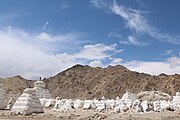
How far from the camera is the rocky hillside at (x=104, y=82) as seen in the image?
99.3 m

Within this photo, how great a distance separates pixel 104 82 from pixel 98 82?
3364 mm

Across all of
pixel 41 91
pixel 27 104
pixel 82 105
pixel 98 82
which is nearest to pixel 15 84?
pixel 98 82

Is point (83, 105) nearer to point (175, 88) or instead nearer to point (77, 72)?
point (175, 88)

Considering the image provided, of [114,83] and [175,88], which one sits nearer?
[175,88]

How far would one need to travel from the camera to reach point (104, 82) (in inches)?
4286

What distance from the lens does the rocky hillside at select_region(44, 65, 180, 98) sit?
9931cm

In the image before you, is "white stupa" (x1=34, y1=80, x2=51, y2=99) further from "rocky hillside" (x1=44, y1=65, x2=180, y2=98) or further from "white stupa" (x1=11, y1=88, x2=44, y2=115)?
"rocky hillside" (x1=44, y1=65, x2=180, y2=98)

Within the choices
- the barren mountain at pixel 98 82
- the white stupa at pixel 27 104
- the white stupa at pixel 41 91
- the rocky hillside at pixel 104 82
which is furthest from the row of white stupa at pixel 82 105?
the barren mountain at pixel 98 82

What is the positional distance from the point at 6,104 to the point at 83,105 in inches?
319

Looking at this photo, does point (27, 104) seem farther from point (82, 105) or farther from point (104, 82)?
point (104, 82)

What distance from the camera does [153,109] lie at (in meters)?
32.5

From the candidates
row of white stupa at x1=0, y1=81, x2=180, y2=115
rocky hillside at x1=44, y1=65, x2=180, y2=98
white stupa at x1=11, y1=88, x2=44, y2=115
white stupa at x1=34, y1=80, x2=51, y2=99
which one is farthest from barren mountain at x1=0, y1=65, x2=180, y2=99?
white stupa at x1=11, y1=88, x2=44, y2=115

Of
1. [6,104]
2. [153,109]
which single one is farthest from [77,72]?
[153,109]

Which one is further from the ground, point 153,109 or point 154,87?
point 154,87
